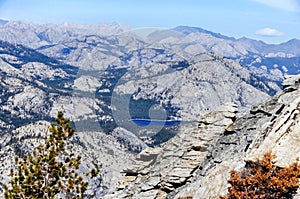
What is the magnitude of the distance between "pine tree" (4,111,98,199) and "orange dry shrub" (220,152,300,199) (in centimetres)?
1652

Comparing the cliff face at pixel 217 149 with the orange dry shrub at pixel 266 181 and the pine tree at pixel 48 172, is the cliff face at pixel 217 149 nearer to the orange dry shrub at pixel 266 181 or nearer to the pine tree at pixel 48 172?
the orange dry shrub at pixel 266 181

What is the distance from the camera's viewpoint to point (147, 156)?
4078 cm

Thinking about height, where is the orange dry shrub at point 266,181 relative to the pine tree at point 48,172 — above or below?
above

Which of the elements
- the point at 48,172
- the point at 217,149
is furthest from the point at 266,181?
the point at 48,172

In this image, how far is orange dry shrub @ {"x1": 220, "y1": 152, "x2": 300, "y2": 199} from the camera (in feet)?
56.7

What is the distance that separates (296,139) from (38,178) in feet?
68.4

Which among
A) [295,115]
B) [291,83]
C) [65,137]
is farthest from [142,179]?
[295,115]

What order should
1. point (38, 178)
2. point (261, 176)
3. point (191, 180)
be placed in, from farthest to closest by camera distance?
point (38, 178) → point (191, 180) → point (261, 176)

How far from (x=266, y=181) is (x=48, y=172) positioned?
66.1 ft

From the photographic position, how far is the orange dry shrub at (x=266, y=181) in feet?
56.7

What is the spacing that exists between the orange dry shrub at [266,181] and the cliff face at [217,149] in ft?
2.38

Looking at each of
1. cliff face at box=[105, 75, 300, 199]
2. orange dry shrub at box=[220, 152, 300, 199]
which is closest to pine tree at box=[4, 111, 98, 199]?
cliff face at box=[105, 75, 300, 199]

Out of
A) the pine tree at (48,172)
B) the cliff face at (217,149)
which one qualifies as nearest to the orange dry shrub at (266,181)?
the cliff face at (217,149)

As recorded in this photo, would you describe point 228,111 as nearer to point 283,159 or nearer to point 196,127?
point 196,127
